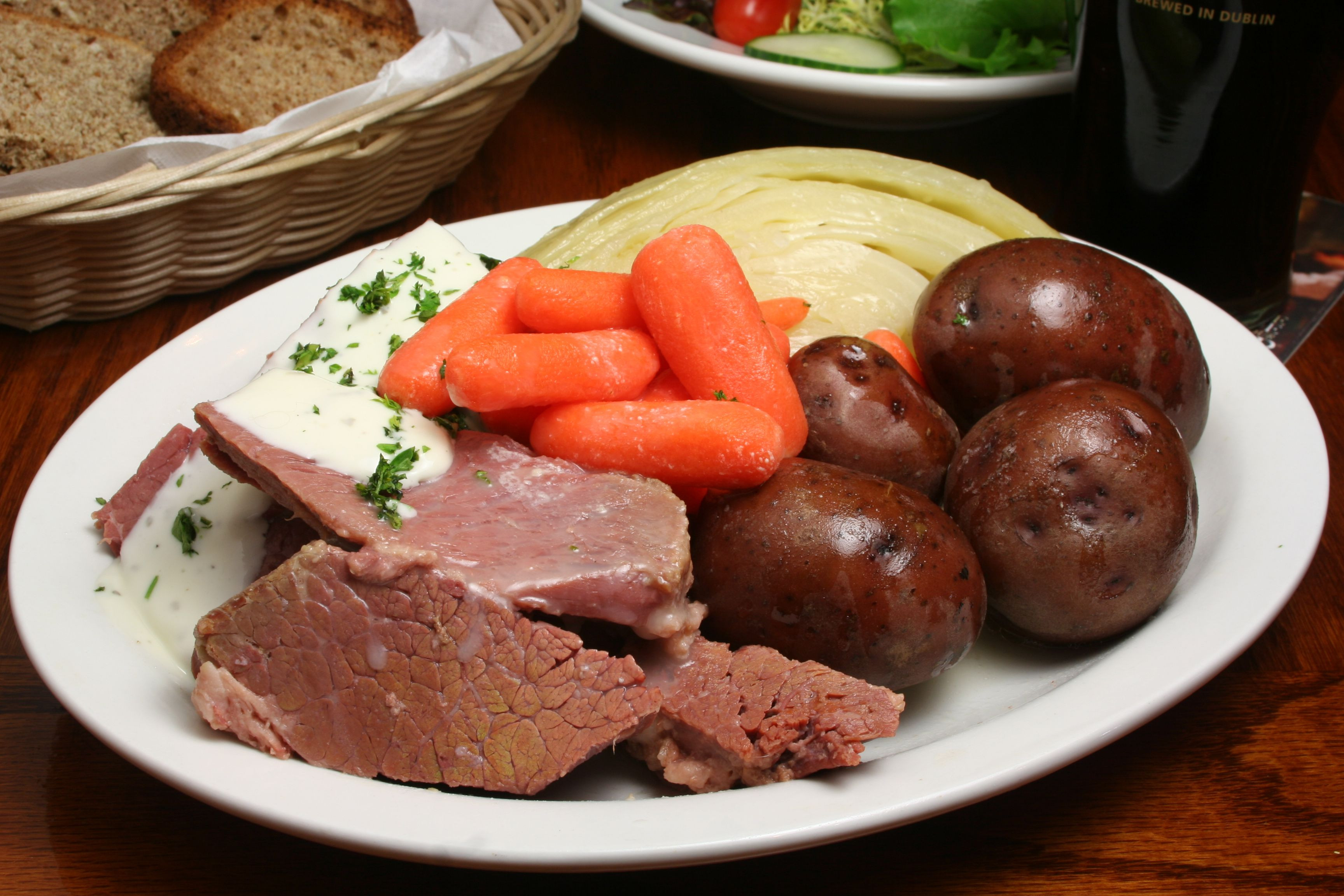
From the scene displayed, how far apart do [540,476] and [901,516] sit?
51cm

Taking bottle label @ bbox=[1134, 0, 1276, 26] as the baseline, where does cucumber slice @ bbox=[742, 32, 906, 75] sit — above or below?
below

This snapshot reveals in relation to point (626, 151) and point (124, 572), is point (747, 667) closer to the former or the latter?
point (124, 572)

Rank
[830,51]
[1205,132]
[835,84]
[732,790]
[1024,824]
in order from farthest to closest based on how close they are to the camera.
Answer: [830,51], [835,84], [1205,132], [1024,824], [732,790]

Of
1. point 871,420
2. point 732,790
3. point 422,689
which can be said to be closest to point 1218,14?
point 871,420

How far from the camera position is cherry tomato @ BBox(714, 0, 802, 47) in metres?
3.33

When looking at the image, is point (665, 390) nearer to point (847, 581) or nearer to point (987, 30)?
point (847, 581)

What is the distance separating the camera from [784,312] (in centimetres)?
204

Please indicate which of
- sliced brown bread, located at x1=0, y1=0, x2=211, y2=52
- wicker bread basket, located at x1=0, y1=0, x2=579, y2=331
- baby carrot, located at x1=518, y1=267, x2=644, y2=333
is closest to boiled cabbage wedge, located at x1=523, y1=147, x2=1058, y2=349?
baby carrot, located at x1=518, y1=267, x2=644, y2=333

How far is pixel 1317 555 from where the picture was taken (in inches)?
75.7

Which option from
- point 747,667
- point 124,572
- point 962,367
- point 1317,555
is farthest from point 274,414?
point 1317,555

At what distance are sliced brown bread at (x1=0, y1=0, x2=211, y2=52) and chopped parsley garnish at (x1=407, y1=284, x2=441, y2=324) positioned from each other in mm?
1834

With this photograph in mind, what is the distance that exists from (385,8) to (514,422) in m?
1.96

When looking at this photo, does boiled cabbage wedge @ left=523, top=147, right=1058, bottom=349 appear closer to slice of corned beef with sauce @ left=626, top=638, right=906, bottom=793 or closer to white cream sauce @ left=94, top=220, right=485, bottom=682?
white cream sauce @ left=94, top=220, right=485, bottom=682

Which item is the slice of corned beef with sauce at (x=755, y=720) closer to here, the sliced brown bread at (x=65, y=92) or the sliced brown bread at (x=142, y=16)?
the sliced brown bread at (x=65, y=92)
